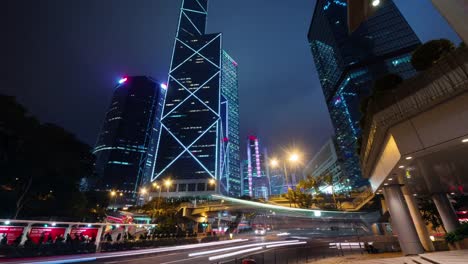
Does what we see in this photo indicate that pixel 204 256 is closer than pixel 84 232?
Yes

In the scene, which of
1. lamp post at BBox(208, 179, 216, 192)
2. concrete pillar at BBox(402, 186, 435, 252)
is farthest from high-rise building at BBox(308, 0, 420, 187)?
concrete pillar at BBox(402, 186, 435, 252)

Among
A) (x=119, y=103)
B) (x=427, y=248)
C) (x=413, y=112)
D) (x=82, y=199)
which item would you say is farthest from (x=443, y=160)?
(x=119, y=103)

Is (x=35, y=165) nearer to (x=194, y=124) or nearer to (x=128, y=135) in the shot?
(x=194, y=124)

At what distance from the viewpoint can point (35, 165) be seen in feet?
92.7

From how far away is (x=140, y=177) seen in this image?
502 feet

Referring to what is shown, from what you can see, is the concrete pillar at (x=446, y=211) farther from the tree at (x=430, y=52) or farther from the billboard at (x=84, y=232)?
the billboard at (x=84, y=232)

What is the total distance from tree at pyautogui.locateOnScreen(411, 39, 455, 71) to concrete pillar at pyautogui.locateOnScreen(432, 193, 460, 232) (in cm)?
1496

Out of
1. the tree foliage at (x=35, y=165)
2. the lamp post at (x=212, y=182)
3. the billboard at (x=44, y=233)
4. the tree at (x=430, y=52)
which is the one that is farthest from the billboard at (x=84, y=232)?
the lamp post at (x=212, y=182)

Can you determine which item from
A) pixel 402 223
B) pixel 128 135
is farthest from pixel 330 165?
pixel 128 135

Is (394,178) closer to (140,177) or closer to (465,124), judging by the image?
(465,124)

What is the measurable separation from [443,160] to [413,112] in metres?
4.55

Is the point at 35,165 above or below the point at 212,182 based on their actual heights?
below

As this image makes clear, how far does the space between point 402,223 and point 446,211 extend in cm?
897

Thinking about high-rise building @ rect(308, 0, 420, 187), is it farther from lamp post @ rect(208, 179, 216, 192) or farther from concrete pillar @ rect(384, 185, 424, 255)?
concrete pillar @ rect(384, 185, 424, 255)
